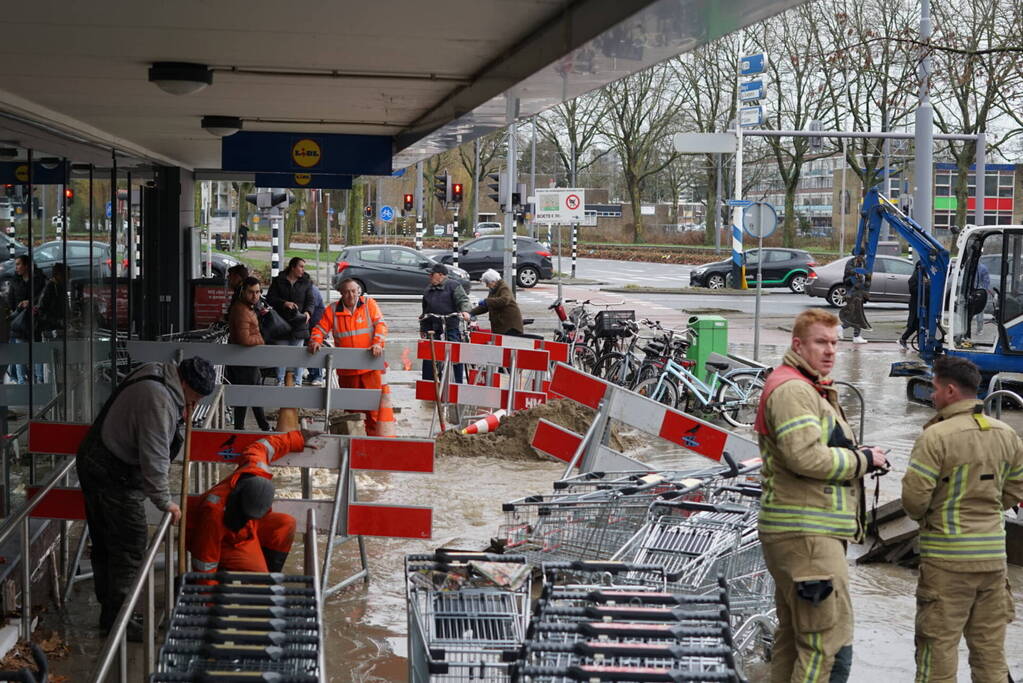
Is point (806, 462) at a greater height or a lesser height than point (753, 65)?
lesser

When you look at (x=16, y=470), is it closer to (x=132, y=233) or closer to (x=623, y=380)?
(x=132, y=233)

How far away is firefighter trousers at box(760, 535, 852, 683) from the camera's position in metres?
5.17

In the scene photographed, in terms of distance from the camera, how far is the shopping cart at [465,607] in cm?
444

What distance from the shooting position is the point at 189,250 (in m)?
19.5

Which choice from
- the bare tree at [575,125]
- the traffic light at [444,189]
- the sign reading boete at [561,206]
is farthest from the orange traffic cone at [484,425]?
the bare tree at [575,125]

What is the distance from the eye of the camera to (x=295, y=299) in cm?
1543

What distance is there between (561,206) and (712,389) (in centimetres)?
1350

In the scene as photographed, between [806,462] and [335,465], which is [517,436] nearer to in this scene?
[335,465]

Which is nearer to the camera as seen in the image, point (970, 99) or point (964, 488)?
point (964, 488)

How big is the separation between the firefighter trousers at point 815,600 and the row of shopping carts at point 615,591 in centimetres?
32

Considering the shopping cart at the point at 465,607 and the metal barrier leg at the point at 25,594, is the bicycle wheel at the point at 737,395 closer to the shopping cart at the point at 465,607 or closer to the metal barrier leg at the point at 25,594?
the metal barrier leg at the point at 25,594

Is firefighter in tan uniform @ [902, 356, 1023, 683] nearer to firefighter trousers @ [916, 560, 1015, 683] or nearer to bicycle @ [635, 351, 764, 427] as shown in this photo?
firefighter trousers @ [916, 560, 1015, 683]

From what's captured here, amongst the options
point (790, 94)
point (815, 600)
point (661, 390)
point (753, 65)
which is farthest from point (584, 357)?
point (790, 94)

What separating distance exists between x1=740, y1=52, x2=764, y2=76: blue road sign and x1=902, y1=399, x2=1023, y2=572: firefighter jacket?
A: 30800 millimetres
